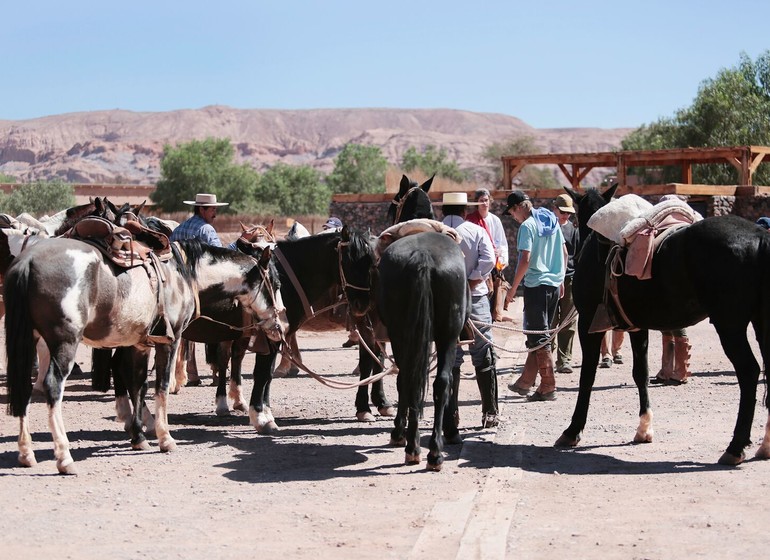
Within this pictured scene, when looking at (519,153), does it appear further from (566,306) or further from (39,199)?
(566,306)

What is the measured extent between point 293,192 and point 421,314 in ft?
188

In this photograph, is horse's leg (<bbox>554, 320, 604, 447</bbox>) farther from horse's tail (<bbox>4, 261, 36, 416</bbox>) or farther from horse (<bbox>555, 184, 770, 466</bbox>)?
horse's tail (<bbox>4, 261, 36, 416</bbox>)

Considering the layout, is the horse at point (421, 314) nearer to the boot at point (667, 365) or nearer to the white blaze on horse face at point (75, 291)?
the white blaze on horse face at point (75, 291)

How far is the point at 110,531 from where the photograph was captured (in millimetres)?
5598

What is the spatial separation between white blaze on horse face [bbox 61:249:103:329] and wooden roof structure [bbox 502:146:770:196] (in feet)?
61.1

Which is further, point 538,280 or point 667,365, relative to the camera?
point 667,365

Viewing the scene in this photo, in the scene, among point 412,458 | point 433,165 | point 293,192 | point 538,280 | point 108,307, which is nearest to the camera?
point 412,458

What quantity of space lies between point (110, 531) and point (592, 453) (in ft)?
13.2

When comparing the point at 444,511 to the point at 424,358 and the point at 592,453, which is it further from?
the point at 592,453

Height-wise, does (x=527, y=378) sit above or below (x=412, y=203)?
below

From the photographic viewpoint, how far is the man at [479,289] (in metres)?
8.73

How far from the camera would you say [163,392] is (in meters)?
8.26


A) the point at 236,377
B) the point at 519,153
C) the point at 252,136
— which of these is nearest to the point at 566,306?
the point at 236,377

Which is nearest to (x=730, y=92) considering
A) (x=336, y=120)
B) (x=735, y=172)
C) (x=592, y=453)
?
(x=735, y=172)
